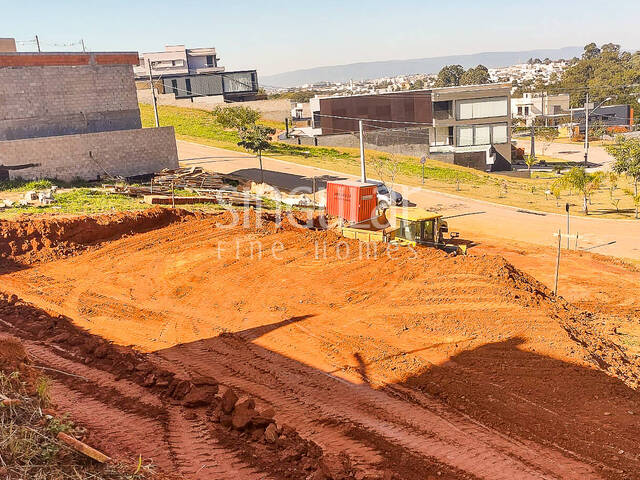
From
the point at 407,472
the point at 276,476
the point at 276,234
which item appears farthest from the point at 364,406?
the point at 276,234

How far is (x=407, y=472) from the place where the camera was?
7855 mm

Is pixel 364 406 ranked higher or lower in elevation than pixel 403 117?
lower

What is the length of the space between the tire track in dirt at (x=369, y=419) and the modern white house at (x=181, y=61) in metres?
118

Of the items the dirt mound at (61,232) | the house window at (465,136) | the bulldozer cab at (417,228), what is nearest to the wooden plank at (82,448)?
the dirt mound at (61,232)

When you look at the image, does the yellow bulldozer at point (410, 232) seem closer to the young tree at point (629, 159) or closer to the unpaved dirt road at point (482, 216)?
the unpaved dirt road at point (482, 216)

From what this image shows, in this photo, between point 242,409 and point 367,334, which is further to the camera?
point 367,334

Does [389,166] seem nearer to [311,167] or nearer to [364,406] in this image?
[311,167]

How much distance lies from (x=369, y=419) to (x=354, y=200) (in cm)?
1541

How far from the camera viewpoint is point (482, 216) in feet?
105

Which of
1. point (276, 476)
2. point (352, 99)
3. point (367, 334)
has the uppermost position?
point (352, 99)

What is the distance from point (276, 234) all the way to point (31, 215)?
9.02 meters

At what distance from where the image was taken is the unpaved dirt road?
26.7 metres

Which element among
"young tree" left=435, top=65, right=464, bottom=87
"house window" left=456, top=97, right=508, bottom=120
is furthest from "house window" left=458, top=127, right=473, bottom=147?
"young tree" left=435, top=65, right=464, bottom=87

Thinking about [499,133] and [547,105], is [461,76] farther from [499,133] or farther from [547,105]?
[499,133]
